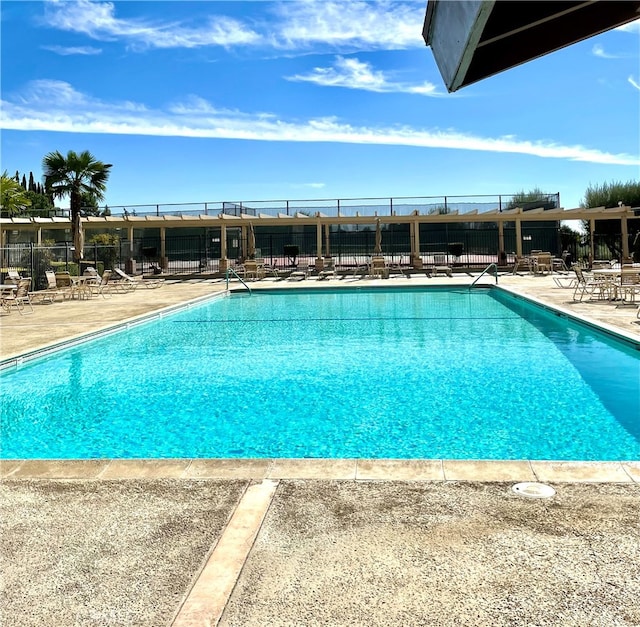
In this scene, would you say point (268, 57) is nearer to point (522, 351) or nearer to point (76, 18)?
point (76, 18)

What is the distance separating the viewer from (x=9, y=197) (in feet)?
83.3

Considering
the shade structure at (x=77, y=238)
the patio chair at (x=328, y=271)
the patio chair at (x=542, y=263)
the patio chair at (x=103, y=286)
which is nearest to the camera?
the patio chair at (x=103, y=286)

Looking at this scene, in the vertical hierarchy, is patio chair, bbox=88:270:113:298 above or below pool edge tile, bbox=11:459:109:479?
above

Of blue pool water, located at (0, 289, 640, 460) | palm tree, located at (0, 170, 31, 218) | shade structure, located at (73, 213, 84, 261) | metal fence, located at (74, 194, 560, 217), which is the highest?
palm tree, located at (0, 170, 31, 218)

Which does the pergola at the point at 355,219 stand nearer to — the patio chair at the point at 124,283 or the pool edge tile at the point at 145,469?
the patio chair at the point at 124,283

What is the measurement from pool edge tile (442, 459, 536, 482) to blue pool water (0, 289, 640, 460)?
3.48ft

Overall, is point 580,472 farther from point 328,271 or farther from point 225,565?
point 328,271

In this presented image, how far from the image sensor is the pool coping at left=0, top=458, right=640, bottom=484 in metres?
3.21

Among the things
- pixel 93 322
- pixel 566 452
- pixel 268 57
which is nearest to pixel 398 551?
pixel 566 452

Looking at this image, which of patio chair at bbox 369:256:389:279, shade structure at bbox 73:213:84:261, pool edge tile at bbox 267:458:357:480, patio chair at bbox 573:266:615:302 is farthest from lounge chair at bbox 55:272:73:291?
pool edge tile at bbox 267:458:357:480

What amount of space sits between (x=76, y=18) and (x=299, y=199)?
70.8ft

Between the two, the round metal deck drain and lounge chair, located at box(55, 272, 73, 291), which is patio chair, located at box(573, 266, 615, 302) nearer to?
the round metal deck drain

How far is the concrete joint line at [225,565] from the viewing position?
6.39 feet

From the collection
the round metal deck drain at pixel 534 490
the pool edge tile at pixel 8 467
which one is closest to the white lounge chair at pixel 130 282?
the pool edge tile at pixel 8 467
